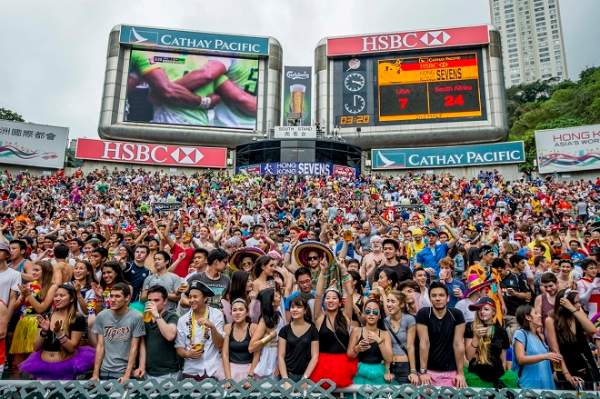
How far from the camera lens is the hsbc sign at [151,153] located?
32750mm

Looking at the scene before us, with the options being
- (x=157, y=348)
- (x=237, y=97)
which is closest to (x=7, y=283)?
(x=157, y=348)

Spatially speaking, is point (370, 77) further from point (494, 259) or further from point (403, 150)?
point (494, 259)

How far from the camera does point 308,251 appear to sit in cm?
534

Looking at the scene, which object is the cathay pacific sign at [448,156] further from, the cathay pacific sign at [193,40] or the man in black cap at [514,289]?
the man in black cap at [514,289]

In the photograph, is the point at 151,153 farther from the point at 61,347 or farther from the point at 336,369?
the point at 336,369

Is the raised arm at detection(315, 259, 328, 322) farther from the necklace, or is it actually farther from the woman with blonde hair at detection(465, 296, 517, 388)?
the woman with blonde hair at detection(465, 296, 517, 388)

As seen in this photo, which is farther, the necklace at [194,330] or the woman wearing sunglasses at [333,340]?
the necklace at [194,330]

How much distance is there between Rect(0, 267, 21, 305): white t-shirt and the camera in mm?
4609

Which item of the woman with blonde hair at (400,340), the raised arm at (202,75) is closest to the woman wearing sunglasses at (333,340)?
the woman with blonde hair at (400,340)

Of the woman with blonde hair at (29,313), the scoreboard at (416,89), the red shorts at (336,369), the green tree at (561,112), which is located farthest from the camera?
the green tree at (561,112)

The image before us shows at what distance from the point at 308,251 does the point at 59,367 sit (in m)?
3.03

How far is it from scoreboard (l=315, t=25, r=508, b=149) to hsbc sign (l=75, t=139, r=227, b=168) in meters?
10.3

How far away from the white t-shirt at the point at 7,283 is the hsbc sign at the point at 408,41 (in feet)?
115

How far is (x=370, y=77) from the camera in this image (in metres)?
35.2
